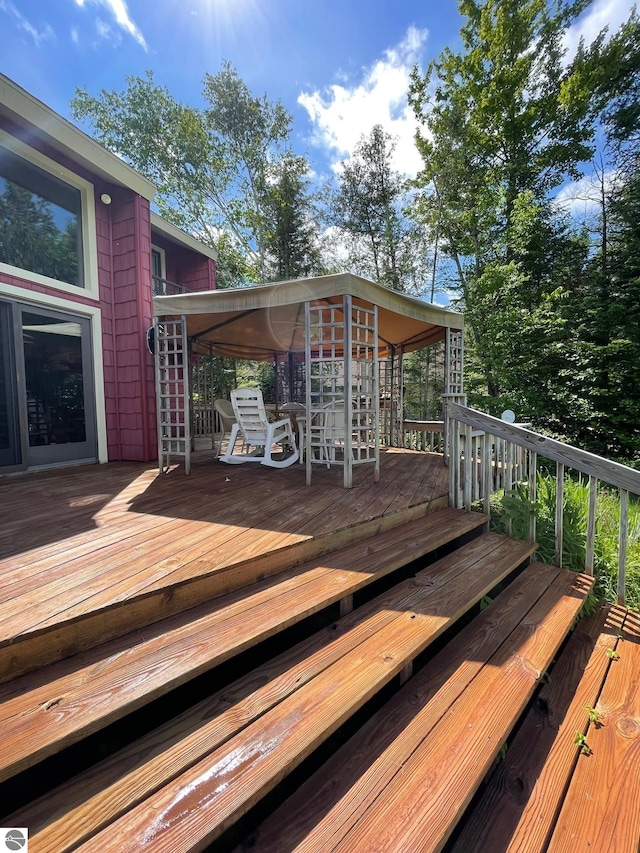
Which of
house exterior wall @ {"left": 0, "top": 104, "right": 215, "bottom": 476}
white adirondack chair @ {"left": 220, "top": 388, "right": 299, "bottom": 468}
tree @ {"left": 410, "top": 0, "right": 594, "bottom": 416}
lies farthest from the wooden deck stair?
tree @ {"left": 410, "top": 0, "right": 594, "bottom": 416}

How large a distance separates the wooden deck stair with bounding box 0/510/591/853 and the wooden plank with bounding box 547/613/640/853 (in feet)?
0.82

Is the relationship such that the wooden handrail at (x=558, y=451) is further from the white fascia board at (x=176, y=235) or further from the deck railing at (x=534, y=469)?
the white fascia board at (x=176, y=235)

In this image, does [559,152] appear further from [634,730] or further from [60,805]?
[60,805]

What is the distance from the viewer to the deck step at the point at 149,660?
1115 mm

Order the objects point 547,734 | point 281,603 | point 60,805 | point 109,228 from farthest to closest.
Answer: point 109,228 → point 281,603 → point 547,734 → point 60,805

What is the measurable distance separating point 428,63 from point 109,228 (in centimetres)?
1286

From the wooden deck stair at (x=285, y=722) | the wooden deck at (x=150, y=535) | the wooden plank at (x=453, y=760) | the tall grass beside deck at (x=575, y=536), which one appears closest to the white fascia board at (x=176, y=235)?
the wooden deck at (x=150, y=535)

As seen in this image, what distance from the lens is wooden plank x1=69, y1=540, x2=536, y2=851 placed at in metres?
0.96

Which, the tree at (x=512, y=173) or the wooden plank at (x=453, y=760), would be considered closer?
the wooden plank at (x=453, y=760)

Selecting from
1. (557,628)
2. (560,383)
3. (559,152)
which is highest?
(559,152)

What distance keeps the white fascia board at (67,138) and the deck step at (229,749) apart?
5519 mm

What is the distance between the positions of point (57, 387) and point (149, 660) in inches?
179

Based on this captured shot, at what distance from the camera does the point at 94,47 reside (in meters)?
9.80

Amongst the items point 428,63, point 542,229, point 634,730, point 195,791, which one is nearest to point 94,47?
point 428,63
